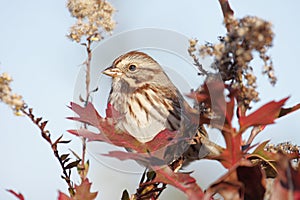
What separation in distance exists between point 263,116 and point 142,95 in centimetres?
102

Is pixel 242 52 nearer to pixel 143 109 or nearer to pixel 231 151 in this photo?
pixel 231 151

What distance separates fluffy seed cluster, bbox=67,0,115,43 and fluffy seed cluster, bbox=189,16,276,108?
6.6 inches

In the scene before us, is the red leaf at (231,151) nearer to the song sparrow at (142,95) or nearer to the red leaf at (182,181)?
the red leaf at (182,181)

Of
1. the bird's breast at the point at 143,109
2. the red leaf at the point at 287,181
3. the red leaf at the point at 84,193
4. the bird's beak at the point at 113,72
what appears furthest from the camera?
the bird's beak at the point at 113,72

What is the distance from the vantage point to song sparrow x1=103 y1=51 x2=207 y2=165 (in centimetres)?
121

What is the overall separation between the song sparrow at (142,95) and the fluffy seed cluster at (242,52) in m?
0.60

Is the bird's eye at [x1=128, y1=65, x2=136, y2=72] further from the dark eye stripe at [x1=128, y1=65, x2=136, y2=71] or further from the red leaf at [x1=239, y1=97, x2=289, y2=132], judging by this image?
the red leaf at [x1=239, y1=97, x2=289, y2=132]

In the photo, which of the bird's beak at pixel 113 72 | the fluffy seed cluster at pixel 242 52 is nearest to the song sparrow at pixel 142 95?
the bird's beak at pixel 113 72

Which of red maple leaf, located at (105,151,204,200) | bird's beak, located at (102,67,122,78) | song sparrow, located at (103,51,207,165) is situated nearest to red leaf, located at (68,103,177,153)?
red maple leaf, located at (105,151,204,200)

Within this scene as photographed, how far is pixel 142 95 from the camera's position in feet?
4.71

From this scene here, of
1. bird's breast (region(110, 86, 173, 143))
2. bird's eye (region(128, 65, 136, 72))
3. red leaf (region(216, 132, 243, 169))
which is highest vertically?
bird's eye (region(128, 65, 136, 72))

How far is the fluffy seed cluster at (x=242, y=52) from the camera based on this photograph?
41 cm

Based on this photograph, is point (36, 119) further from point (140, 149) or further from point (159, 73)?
point (159, 73)

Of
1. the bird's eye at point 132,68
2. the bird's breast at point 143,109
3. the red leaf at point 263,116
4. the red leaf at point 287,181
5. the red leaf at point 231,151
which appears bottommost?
the red leaf at point 287,181
